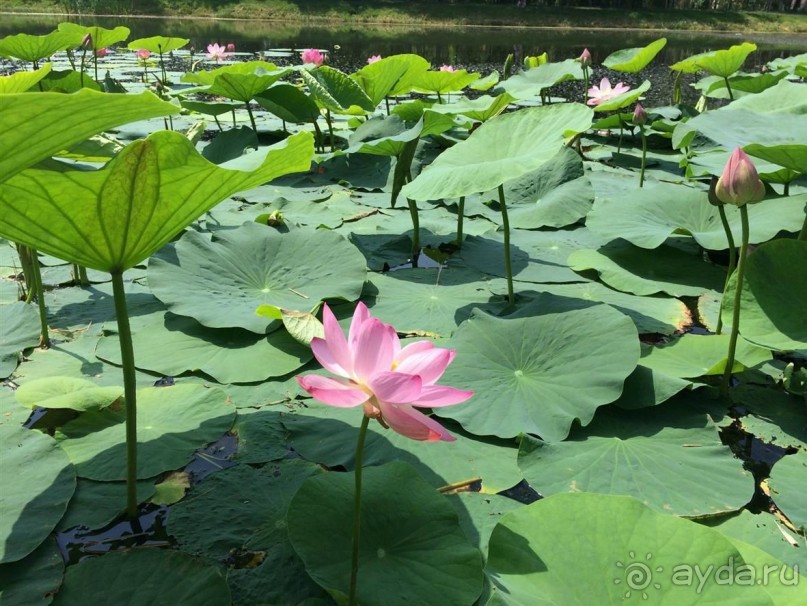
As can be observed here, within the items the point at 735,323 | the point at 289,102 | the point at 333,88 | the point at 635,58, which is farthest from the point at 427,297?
the point at 635,58

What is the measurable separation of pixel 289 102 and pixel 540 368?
2824mm

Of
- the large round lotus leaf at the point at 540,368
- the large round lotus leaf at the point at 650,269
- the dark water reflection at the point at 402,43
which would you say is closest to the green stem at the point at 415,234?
the large round lotus leaf at the point at 650,269

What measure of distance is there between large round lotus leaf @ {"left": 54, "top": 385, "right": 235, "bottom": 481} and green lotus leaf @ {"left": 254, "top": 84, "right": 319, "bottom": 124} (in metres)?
2.58

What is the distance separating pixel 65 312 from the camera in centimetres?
198

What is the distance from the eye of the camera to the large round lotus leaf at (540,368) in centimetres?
141

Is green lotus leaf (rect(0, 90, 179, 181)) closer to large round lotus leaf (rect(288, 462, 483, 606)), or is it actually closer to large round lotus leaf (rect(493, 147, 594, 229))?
large round lotus leaf (rect(288, 462, 483, 606))

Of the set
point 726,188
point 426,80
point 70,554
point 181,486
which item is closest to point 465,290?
point 726,188

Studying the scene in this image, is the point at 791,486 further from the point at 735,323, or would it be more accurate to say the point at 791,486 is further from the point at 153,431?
the point at 153,431

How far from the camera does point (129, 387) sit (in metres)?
1.14

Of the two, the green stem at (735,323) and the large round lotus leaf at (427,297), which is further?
the large round lotus leaf at (427,297)

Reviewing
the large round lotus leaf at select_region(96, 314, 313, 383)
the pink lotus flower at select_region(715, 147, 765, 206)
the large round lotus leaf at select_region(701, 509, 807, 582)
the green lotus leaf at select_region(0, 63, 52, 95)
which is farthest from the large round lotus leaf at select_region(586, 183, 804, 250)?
the green lotus leaf at select_region(0, 63, 52, 95)

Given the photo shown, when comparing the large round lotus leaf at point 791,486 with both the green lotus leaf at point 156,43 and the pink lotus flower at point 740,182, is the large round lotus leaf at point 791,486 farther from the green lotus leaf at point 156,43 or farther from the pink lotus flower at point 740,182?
the green lotus leaf at point 156,43

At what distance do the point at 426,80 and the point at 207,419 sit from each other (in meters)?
3.51

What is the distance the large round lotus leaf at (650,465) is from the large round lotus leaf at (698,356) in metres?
0.16
